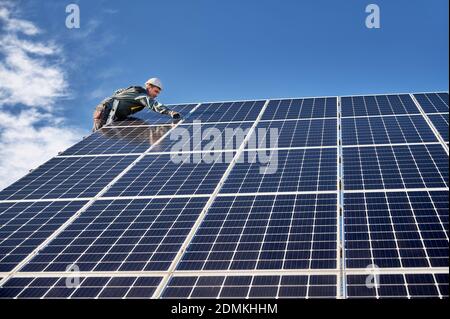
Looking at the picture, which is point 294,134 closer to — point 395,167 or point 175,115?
point 395,167

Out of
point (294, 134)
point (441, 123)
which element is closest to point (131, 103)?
point (294, 134)

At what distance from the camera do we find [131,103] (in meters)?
25.0

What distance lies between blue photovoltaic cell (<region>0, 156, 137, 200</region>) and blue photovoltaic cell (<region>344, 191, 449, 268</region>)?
768 cm

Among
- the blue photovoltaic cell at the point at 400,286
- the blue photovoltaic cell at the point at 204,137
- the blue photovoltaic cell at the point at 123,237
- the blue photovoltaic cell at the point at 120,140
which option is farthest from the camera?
the blue photovoltaic cell at the point at 120,140

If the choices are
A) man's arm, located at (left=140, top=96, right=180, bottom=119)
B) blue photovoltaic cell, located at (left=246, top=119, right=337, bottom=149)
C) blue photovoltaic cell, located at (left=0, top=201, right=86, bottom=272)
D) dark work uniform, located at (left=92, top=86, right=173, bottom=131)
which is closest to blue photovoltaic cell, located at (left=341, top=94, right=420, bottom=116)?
blue photovoltaic cell, located at (left=246, top=119, right=337, bottom=149)

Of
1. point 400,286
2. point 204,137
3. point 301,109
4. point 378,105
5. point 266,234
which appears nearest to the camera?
point 400,286

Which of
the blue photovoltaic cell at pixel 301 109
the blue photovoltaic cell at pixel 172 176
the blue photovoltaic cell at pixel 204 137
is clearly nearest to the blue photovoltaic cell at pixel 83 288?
the blue photovoltaic cell at pixel 172 176

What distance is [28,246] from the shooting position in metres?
13.1

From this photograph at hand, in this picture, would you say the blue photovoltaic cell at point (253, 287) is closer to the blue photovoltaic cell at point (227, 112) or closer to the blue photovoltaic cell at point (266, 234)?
the blue photovoltaic cell at point (266, 234)

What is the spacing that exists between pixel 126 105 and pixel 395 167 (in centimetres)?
1367

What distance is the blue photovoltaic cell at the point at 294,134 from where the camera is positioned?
18.0m

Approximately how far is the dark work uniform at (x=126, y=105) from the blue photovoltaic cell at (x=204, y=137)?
11.0 ft

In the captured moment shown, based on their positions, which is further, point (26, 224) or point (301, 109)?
point (301, 109)

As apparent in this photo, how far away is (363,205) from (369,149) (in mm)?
4210
